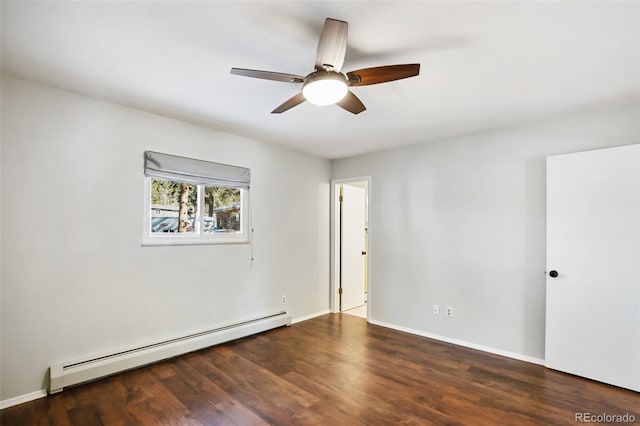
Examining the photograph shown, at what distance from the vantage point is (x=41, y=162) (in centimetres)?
245

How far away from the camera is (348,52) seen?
1.97 metres

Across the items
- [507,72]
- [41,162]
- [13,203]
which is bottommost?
[13,203]

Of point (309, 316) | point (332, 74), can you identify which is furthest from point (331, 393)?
point (332, 74)

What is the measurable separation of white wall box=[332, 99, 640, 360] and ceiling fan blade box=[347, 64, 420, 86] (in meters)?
2.17

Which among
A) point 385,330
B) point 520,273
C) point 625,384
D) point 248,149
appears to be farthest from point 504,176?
point 248,149

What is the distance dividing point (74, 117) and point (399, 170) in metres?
3.57

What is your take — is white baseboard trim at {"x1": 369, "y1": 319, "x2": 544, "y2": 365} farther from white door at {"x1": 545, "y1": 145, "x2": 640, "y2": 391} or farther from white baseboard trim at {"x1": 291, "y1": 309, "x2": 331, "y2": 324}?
white baseboard trim at {"x1": 291, "y1": 309, "x2": 331, "y2": 324}

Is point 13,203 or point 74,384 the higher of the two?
point 13,203

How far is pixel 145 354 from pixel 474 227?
3.66 m

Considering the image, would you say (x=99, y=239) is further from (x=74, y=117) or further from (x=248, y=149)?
(x=248, y=149)

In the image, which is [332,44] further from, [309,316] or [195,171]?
[309,316]

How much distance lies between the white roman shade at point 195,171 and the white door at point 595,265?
3.30 m

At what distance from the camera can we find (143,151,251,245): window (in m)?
3.10

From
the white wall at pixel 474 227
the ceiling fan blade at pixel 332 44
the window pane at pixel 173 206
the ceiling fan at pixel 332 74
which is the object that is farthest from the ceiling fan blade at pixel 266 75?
the white wall at pixel 474 227
